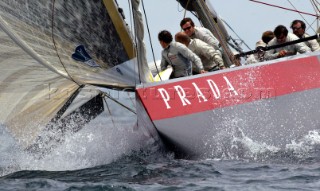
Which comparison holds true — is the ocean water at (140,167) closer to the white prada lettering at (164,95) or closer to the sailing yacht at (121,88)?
the sailing yacht at (121,88)

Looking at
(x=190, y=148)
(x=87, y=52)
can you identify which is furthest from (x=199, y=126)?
(x=87, y=52)

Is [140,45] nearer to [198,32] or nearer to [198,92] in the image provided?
[198,92]

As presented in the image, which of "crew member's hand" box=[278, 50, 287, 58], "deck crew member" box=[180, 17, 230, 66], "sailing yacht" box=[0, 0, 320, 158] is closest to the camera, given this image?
"sailing yacht" box=[0, 0, 320, 158]

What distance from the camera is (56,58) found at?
6.70 metres

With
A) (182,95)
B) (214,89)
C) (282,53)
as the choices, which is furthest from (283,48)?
(182,95)

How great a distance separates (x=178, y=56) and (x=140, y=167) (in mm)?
Result: 1637

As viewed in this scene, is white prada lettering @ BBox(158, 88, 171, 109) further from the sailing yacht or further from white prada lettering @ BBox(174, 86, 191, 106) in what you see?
white prada lettering @ BBox(174, 86, 191, 106)

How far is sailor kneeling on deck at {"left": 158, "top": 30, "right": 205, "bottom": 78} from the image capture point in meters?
7.99

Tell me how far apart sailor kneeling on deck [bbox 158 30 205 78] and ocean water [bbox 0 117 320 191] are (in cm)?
100

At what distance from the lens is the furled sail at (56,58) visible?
6.47m

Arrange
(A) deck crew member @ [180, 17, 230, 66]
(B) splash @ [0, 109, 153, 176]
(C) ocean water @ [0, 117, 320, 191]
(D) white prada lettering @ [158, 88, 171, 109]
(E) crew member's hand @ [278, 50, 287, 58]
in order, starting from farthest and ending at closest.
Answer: (A) deck crew member @ [180, 17, 230, 66], (E) crew member's hand @ [278, 50, 287, 58], (B) splash @ [0, 109, 153, 176], (D) white prada lettering @ [158, 88, 171, 109], (C) ocean water @ [0, 117, 320, 191]

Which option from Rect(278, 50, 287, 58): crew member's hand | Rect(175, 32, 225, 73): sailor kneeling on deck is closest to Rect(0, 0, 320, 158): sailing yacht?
Rect(278, 50, 287, 58): crew member's hand

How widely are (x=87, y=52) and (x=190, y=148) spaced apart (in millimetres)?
1291

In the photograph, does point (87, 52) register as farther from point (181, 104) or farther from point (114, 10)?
point (181, 104)
